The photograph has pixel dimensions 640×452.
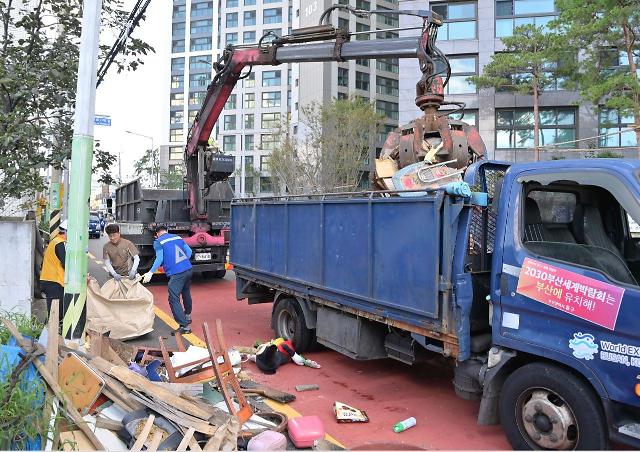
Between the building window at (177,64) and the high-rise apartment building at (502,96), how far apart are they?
64406mm

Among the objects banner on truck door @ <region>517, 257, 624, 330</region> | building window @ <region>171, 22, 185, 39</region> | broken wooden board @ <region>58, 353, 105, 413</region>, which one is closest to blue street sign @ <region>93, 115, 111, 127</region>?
broken wooden board @ <region>58, 353, 105, 413</region>

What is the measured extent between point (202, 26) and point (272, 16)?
17605mm

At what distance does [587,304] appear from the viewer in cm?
362

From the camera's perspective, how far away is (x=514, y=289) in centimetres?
411

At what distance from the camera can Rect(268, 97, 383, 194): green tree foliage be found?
2916 centimetres

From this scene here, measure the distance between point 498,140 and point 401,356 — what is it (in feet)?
89.2

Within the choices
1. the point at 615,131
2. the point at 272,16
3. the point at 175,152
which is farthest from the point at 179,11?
the point at 615,131

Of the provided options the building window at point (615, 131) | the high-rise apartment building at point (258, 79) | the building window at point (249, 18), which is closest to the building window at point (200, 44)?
the high-rise apartment building at point (258, 79)

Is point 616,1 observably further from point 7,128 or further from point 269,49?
point 7,128

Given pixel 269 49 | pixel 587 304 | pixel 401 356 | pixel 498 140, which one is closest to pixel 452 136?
pixel 401 356

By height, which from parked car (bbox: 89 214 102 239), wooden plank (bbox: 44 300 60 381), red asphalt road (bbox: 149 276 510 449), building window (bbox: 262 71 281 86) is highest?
building window (bbox: 262 71 281 86)

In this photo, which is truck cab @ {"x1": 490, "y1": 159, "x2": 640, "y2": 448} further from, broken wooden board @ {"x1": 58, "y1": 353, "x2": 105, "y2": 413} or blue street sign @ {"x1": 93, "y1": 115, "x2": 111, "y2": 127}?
blue street sign @ {"x1": 93, "y1": 115, "x2": 111, "y2": 127}

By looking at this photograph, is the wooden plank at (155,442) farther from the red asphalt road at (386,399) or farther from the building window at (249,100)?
the building window at (249,100)

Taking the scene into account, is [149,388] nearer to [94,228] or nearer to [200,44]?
[94,228]
